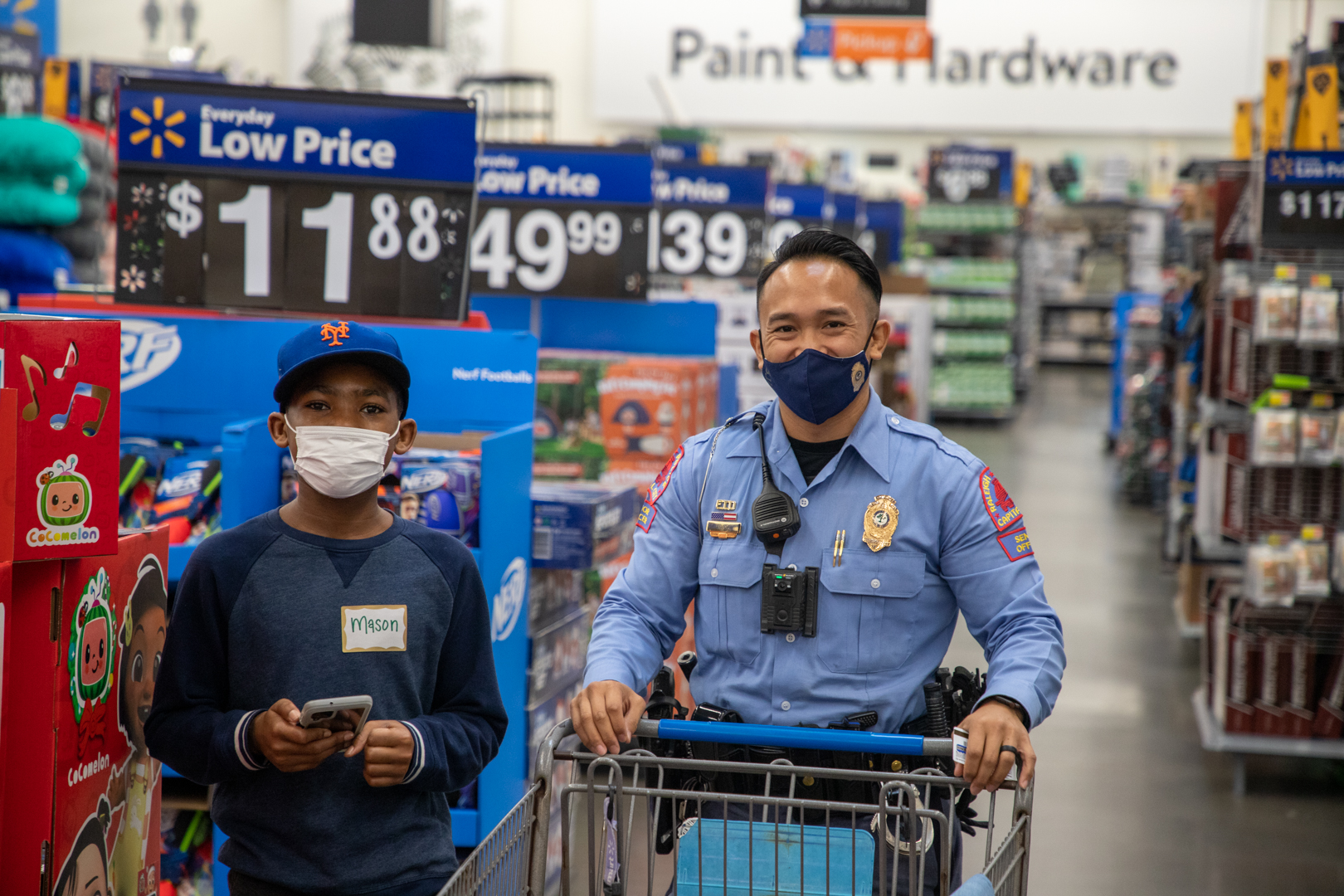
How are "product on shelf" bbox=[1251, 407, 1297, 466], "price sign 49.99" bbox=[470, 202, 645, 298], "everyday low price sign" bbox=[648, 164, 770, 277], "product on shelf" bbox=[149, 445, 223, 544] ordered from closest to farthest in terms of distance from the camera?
"product on shelf" bbox=[149, 445, 223, 544] → "product on shelf" bbox=[1251, 407, 1297, 466] → "price sign 49.99" bbox=[470, 202, 645, 298] → "everyday low price sign" bbox=[648, 164, 770, 277]

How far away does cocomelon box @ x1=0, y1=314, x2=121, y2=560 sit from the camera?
68.7 inches

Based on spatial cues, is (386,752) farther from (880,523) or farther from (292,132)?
(292,132)

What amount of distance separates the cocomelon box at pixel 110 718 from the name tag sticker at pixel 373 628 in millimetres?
382

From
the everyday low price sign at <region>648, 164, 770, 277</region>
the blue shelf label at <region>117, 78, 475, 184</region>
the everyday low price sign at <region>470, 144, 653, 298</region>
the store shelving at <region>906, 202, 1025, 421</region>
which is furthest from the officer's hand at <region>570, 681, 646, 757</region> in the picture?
the store shelving at <region>906, 202, 1025, 421</region>

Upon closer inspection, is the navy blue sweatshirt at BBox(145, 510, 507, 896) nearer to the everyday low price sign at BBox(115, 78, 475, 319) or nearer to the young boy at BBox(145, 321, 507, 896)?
the young boy at BBox(145, 321, 507, 896)

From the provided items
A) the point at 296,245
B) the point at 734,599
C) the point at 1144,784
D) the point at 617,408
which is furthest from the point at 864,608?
the point at 1144,784

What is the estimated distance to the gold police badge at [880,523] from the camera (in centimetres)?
203

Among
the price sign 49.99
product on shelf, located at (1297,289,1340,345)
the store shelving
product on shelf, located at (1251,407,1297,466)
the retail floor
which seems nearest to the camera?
the retail floor

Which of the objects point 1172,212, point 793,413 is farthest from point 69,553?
point 1172,212

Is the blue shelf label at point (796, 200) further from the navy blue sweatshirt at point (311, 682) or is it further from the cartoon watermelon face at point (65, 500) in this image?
the cartoon watermelon face at point (65, 500)

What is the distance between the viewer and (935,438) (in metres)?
2.13

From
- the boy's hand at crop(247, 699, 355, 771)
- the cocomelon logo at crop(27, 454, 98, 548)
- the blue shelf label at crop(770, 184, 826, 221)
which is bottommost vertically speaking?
the boy's hand at crop(247, 699, 355, 771)

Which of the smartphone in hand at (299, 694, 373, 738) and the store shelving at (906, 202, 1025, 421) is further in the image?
the store shelving at (906, 202, 1025, 421)

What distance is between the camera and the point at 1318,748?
502 centimetres
